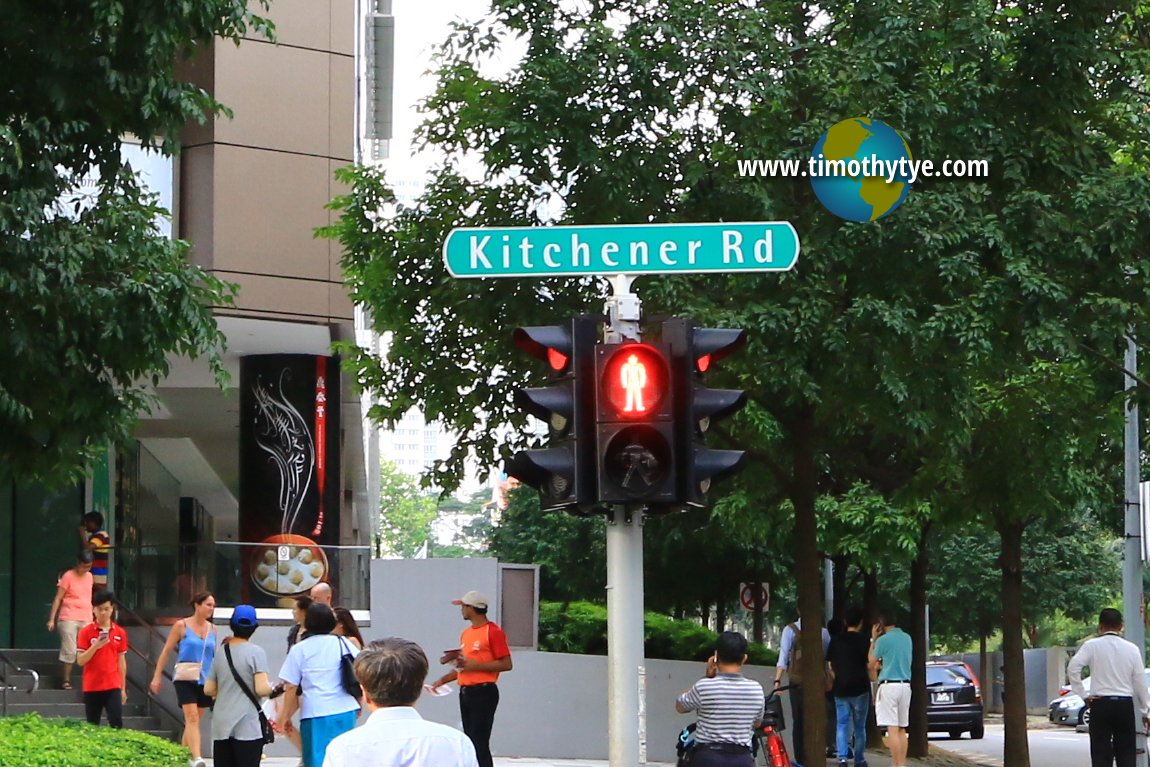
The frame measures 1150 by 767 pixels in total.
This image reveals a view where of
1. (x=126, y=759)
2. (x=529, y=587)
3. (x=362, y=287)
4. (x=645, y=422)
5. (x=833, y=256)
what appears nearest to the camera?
(x=645, y=422)

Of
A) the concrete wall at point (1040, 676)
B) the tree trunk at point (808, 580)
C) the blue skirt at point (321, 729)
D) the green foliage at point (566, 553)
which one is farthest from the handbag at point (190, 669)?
the concrete wall at point (1040, 676)

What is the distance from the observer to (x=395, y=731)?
17.4 ft

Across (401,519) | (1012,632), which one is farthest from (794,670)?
(401,519)

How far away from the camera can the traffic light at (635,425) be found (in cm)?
805

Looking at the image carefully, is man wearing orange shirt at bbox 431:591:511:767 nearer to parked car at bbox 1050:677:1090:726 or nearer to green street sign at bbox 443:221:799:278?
green street sign at bbox 443:221:799:278

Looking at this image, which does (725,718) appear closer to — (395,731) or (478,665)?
(478,665)

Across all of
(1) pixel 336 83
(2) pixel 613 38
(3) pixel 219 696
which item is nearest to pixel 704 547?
(1) pixel 336 83

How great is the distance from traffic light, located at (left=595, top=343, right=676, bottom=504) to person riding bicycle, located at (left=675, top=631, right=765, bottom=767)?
1.93 m

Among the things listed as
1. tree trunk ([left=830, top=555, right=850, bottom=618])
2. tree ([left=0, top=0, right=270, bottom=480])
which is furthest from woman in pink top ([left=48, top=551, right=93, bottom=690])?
tree trunk ([left=830, top=555, right=850, bottom=618])

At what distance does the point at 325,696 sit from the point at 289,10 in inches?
502

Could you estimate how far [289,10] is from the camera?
863 inches

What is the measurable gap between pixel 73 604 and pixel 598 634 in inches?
280

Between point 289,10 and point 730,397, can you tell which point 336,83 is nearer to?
point 289,10

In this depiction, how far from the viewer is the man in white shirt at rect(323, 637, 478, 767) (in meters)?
5.26
